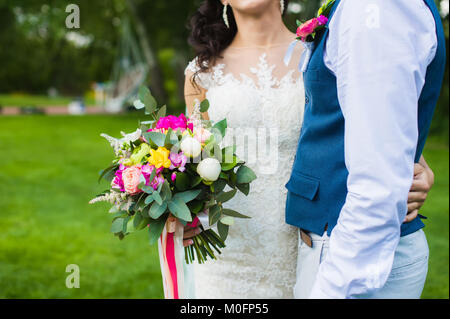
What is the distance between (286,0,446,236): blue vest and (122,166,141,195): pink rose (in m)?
0.55

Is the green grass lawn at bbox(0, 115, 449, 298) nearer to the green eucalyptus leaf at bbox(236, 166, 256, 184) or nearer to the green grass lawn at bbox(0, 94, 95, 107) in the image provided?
the green eucalyptus leaf at bbox(236, 166, 256, 184)

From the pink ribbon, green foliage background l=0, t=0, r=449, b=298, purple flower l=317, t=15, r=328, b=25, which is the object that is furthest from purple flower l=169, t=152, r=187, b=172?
green foliage background l=0, t=0, r=449, b=298

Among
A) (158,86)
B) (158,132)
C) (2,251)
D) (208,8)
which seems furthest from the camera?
(158,86)

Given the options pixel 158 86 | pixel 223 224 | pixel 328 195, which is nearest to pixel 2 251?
pixel 223 224

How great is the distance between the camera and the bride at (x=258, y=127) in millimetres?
2312

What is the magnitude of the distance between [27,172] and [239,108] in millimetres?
8299

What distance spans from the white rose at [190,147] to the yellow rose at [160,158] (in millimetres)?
66

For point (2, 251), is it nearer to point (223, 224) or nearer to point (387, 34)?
point (223, 224)

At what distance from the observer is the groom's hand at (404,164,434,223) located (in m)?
1.38

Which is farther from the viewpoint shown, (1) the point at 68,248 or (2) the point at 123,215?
(1) the point at 68,248

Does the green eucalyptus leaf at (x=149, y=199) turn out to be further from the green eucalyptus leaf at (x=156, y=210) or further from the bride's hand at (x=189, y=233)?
the bride's hand at (x=189, y=233)

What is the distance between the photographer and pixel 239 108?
2307mm

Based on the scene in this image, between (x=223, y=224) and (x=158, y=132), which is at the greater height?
(x=158, y=132)

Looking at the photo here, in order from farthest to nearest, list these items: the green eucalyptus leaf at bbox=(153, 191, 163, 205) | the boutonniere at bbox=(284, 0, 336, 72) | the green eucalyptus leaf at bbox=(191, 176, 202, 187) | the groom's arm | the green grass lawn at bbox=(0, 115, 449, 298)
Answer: the green grass lawn at bbox=(0, 115, 449, 298)
the green eucalyptus leaf at bbox=(191, 176, 202, 187)
the green eucalyptus leaf at bbox=(153, 191, 163, 205)
the boutonniere at bbox=(284, 0, 336, 72)
the groom's arm
